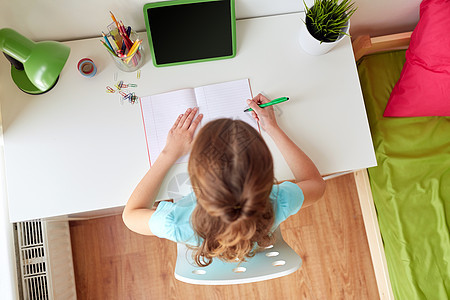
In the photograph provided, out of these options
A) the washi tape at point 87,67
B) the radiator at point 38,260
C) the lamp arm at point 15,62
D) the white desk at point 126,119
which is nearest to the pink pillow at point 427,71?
the white desk at point 126,119

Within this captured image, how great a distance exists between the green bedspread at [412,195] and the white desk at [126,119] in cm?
36

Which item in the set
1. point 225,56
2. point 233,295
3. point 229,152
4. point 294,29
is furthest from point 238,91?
point 233,295

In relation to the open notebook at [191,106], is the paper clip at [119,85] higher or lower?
higher

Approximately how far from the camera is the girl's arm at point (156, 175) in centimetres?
90

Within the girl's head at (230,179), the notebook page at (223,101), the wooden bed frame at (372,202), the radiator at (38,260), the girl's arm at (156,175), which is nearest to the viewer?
the girl's head at (230,179)

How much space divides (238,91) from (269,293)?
3.28 feet

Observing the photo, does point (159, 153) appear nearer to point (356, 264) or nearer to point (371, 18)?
point (371, 18)

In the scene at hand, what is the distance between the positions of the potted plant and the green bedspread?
0.43m

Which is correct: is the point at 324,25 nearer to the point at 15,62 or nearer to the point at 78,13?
the point at 78,13

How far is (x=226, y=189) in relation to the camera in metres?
0.59

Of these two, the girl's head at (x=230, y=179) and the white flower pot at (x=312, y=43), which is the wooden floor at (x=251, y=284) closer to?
the white flower pot at (x=312, y=43)

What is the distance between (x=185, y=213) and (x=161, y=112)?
340 millimetres

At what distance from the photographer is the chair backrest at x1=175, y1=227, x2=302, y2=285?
73cm

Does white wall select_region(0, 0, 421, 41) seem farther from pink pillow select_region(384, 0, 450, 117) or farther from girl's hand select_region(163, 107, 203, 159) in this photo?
girl's hand select_region(163, 107, 203, 159)
